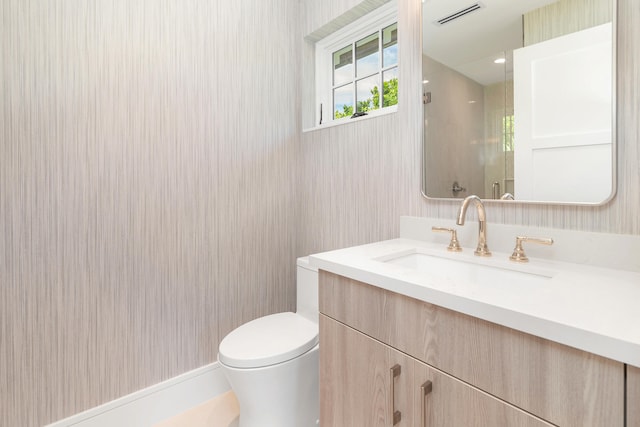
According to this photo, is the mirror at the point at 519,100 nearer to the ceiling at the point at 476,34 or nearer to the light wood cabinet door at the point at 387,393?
the ceiling at the point at 476,34

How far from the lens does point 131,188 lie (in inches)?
56.6

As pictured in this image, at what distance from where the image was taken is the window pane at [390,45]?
5.61ft

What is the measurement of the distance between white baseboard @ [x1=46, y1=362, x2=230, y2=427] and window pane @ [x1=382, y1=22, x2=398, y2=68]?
196 centimetres

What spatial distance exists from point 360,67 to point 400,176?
0.88 meters

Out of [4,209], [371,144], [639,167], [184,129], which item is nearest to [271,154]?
[184,129]

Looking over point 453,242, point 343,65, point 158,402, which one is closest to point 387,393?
point 453,242

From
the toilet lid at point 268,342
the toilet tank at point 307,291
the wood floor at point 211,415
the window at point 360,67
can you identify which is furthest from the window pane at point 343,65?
the wood floor at point 211,415

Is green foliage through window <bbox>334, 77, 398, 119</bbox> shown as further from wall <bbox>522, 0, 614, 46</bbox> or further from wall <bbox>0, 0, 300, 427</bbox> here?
wall <bbox>522, 0, 614, 46</bbox>

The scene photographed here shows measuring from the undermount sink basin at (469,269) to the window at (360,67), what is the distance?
899 millimetres

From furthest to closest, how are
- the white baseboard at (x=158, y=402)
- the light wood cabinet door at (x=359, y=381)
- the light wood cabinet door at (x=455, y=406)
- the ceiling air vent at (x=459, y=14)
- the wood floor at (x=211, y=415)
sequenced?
the wood floor at (x=211, y=415), the white baseboard at (x=158, y=402), the ceiling air vent at (x=459, y=14), the light wood cabinet door at (x=359, y=381), the light wood cabinet door at (x=455, y=406)

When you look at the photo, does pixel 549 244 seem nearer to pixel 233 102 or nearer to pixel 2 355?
pixel 233 102

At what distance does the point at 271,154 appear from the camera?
192 cm

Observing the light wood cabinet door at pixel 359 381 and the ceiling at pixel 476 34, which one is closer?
the light wood cabinet door at pixel 359 381

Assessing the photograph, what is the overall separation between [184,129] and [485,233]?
1.47 m
